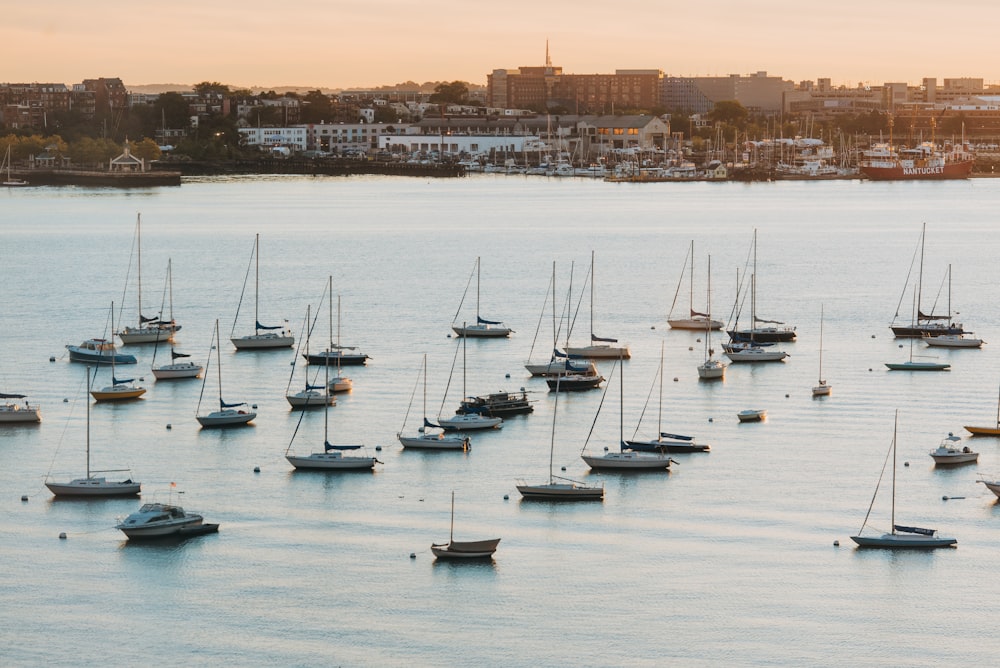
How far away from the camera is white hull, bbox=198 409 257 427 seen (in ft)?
72.2

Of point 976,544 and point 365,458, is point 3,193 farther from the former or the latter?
point 976,544

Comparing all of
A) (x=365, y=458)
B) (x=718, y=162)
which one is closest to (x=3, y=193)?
(x=718, y=162)

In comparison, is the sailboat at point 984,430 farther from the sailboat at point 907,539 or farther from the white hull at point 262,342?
the white hull at point 262,342

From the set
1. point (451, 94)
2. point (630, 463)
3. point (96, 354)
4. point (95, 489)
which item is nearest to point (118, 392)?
point (96, 354)

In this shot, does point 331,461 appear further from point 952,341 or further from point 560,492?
point 952,341

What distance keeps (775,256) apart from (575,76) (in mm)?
110469

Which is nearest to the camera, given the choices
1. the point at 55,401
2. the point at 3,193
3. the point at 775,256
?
the point at 55,401

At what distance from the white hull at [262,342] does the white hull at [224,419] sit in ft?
22.0

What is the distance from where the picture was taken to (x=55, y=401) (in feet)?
78.4

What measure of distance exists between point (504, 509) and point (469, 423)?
3778mm

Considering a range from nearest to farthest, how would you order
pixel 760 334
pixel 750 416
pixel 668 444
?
pixel 668 444 < pixel 750 416 < pixel 760 334

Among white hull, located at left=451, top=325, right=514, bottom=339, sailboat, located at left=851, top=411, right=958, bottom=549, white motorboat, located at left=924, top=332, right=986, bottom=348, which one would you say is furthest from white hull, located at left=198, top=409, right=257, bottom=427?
white motorboat, located at left=924, top=332, right=986, bottom=348

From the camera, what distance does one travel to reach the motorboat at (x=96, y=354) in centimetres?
2702

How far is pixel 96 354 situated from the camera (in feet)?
89.0
